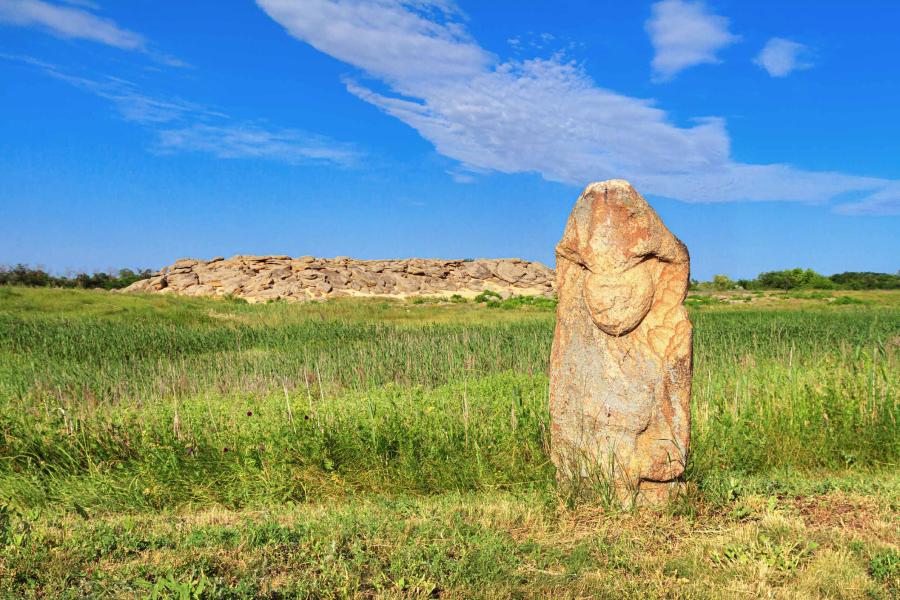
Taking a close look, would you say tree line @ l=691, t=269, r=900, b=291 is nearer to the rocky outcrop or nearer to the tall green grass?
the rocky outcrop

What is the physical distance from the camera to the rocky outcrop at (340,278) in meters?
38.5

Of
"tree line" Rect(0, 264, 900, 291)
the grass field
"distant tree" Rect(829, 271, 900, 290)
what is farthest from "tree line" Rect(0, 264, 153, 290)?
"distant tree" Rect(829, 271, 900, 290)

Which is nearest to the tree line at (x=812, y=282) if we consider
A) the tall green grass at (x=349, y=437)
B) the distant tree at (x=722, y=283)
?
the distant tree at (x=722, y=283)

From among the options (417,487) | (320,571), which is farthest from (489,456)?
(320,571)

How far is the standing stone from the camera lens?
4855 millimetres

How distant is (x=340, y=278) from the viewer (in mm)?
40906

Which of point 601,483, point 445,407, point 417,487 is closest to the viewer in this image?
point 601,483

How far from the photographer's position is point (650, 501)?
4.99 metres

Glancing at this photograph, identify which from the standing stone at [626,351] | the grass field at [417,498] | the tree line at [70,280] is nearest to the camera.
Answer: the grass field at [417,498]

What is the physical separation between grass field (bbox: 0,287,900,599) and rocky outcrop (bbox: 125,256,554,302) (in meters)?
27.9

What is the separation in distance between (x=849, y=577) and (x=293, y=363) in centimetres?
948

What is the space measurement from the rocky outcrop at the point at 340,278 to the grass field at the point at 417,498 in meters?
27.9

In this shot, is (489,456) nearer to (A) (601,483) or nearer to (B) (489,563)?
(A) (601,483)

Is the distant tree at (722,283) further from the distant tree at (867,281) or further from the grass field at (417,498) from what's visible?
the grass field at (417,498)
